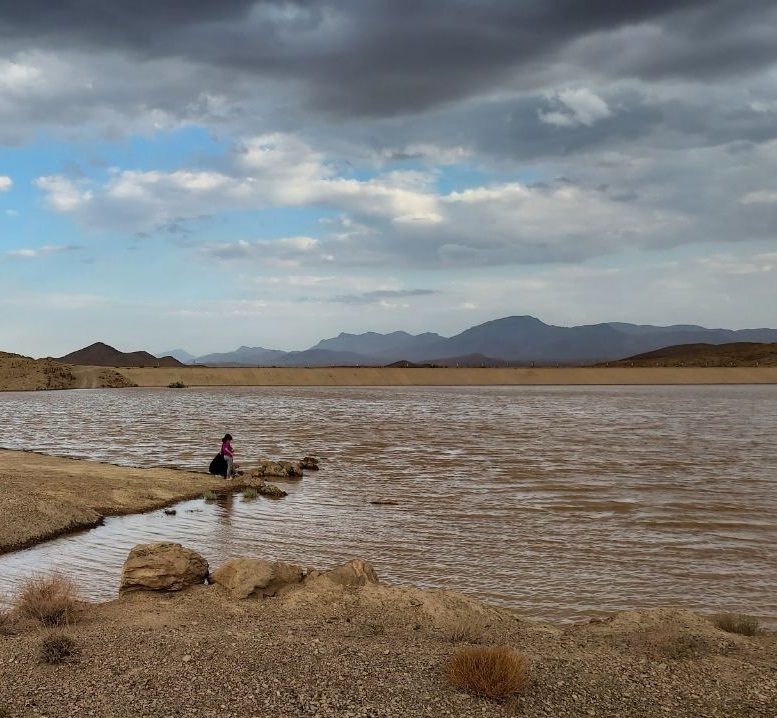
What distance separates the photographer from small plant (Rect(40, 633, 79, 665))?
816cm

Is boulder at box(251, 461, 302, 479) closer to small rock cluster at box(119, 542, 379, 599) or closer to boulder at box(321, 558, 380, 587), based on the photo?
small rock cluster at box(119, 542, 379, 599)

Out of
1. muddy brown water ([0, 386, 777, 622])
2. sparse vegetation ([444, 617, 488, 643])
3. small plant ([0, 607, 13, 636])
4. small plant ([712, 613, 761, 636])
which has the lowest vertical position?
muddy brown water ([0, 386, 777, 622])

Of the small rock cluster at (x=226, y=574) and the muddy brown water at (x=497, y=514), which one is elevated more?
the small rock cluster at (x=226, y=574)

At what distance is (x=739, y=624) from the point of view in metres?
9.66

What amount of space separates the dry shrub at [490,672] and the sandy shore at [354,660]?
5.0 inches

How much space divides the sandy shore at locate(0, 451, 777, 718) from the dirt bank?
571cm

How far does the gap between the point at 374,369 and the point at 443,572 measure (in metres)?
108

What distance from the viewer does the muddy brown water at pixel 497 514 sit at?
40.8 ft

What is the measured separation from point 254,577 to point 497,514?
27.1 ft

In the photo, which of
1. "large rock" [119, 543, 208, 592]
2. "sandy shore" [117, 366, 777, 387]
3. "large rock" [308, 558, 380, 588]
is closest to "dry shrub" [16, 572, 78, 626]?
"large rock" [119, 543, 208, 592]

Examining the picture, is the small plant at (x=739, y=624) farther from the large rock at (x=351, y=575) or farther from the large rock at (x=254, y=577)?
the large rock at (x=254, y=577)

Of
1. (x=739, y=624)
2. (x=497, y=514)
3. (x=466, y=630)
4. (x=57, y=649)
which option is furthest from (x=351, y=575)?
(x=497, y=514)

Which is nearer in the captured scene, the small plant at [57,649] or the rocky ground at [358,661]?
the rocky ground at [358,661]

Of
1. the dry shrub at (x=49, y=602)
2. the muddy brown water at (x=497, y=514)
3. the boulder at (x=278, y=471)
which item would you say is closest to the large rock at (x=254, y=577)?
the muddy brown water at (x=497, y=514)
